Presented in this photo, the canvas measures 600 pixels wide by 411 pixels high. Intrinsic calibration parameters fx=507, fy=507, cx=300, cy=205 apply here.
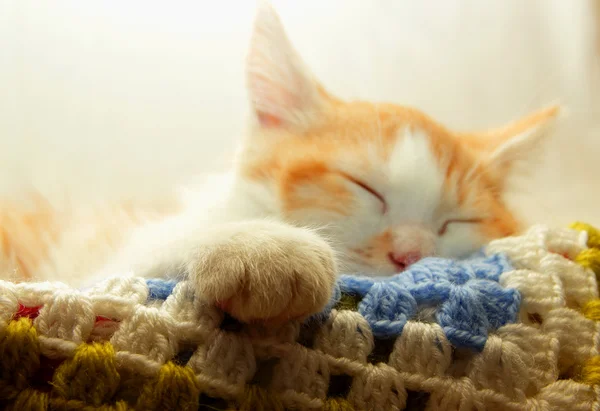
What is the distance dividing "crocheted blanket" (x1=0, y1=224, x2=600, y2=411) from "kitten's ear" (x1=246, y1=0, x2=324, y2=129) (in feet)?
1.13

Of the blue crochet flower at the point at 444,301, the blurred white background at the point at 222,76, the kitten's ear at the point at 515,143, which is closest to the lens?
the blue crochet flower at the point at 444,301

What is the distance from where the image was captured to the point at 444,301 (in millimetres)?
508

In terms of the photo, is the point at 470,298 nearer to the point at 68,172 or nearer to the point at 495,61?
the point at 68,172

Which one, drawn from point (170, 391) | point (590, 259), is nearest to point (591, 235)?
point (590, 259)

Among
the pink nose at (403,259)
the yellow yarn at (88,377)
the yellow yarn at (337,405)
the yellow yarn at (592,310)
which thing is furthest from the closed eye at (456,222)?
the yellow yarn at (88,377)

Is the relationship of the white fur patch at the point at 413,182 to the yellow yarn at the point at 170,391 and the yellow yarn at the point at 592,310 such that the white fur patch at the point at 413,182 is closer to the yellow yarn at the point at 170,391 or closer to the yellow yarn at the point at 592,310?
the yellow yarn at the point at 592,310

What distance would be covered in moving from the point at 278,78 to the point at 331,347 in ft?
1.59

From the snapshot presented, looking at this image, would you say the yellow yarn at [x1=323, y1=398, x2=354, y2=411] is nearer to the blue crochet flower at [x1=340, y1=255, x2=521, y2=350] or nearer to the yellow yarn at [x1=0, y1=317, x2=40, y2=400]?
the blue crochet flower at [x1=340, y1=255, x2=521, y2=350]

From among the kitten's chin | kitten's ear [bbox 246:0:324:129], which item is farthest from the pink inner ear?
the kitten's chin

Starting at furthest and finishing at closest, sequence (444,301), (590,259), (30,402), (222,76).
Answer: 1. (222,76)
2. (590,259)
3. (444,301)
4. (30,402)

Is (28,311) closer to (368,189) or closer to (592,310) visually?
(368,189)

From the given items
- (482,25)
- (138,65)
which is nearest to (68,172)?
(138,65)

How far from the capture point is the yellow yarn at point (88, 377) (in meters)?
0.38

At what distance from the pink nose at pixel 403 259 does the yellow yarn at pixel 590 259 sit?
196 mm
